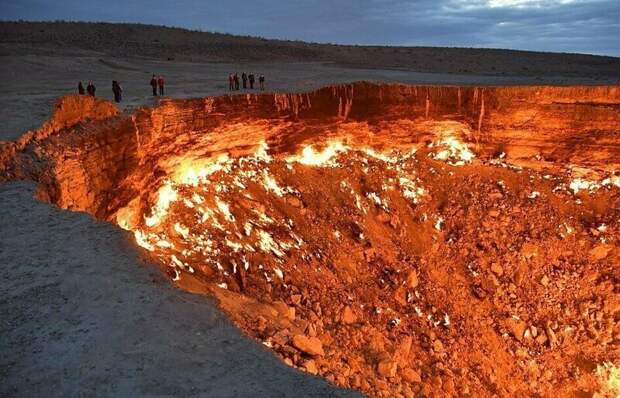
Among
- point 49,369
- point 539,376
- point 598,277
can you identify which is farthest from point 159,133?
point 598,277

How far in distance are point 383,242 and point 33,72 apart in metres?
15.1

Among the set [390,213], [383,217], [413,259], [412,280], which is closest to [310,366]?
[412,280]

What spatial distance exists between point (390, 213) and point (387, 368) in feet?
17.5

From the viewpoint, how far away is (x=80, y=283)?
4543 millimetres

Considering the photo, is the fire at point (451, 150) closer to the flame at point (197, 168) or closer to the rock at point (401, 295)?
the rock at point (401, 295)

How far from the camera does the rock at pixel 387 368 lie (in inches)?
320

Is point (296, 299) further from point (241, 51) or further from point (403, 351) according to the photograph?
point (241, 51)

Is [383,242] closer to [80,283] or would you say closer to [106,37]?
[80,283]

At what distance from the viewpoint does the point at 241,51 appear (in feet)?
113

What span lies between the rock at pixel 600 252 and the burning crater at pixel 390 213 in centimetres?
3

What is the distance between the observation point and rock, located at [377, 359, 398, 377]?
8.13 m

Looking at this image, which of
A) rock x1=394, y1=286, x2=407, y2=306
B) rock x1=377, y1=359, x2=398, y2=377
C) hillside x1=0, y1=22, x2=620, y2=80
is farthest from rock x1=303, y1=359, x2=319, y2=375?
hillside x1=0, y1=22, x2=620, y2=80

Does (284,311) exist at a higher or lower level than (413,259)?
higher

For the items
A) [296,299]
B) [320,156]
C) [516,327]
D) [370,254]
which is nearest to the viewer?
[296,299]
